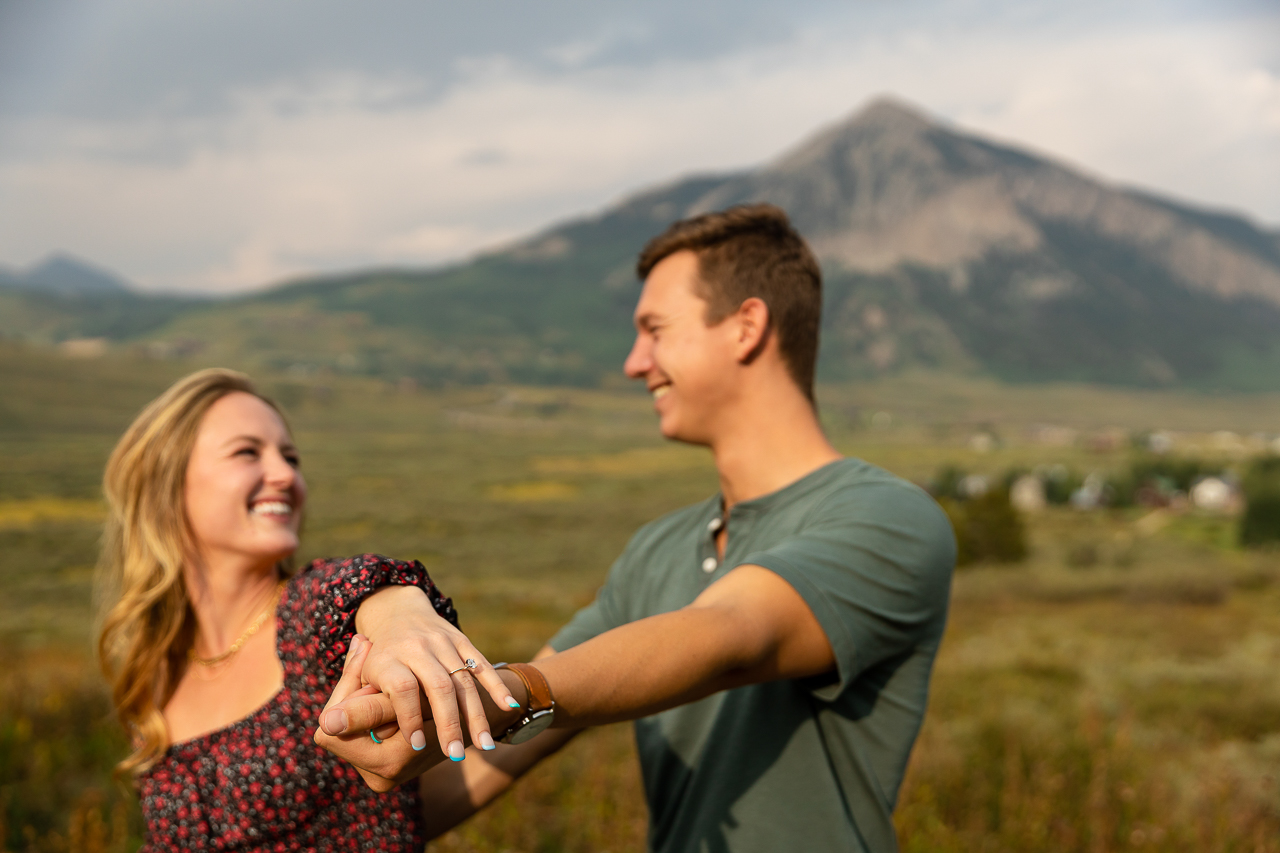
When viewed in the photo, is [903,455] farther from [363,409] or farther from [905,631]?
[905,631]

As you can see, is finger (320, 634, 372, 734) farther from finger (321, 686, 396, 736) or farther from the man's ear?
the man's ear

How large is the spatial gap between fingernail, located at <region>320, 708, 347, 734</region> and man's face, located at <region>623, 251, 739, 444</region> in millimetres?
1550

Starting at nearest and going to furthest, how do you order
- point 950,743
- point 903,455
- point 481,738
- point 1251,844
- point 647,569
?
point 481,738 → point 647,569 → point 1251,844 → point 950,743 → point 903,455

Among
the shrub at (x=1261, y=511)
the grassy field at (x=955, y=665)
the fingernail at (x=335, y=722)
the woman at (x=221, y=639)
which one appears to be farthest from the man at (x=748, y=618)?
the shrub at (x=1261, y=511)

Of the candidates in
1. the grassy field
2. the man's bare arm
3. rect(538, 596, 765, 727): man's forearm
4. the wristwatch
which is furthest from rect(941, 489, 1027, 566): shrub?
the wristwatch

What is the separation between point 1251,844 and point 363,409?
580 feet

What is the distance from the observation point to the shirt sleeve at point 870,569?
1.90 m

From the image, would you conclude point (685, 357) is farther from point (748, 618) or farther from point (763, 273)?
point (748, 618)

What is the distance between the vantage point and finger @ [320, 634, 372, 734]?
114 centimetres

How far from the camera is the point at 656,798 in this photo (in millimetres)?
2428

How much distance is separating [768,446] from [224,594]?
166cm

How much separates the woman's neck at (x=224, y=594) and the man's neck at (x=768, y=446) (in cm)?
137

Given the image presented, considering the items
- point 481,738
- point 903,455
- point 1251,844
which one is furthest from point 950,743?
point 903,455

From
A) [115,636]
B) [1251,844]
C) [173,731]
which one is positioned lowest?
[1251,844]
